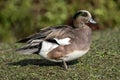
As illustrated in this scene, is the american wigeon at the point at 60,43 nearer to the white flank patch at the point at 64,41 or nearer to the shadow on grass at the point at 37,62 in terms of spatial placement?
the white flank patch at the point at 64,41

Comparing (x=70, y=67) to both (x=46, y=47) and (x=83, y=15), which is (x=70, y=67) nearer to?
(x=46, y=47)

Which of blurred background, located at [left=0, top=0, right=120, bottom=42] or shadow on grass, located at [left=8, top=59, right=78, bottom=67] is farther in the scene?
blurred background, located at [left=0, top=0, right=120, bottom=42]

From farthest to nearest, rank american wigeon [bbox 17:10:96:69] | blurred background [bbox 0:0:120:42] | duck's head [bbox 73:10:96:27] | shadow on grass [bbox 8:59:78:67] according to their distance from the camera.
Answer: blurred background [bbox 0:0:120:42] < shadow on grass [bbox 8:59:78:67] < duck's head [bbox 73:10:96:27] < american wigeon [bbox 17:10:96:69]

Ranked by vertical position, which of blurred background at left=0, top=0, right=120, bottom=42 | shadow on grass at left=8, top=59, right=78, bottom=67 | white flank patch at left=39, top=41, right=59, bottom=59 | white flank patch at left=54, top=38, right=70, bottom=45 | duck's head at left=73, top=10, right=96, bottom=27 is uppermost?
duck's head at left=73, top=10, right=96, bottom=27

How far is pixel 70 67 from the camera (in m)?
5.92

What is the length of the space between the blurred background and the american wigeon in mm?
4887

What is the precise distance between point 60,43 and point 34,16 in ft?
17.4

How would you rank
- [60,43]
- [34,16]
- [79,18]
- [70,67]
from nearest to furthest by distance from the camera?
1. [60,43]
2. [79,18]
3. [70,67]
4. [34,16]

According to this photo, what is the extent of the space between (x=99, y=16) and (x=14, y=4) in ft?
6.18

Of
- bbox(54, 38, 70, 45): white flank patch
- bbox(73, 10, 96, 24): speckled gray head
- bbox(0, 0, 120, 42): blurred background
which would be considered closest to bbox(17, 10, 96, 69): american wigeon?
bbox(54, 38, 70, 45): white flank patch

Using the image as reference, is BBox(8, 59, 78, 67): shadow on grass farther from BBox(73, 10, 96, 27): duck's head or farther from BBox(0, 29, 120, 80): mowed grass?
BBox(73, 10, 96, 27): duck's head

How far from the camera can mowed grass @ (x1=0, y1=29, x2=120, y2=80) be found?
5582mm

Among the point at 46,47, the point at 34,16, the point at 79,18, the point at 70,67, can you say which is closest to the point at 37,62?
the point at 70,67

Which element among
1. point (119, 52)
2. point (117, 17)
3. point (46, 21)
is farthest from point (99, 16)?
point (119, 52)
